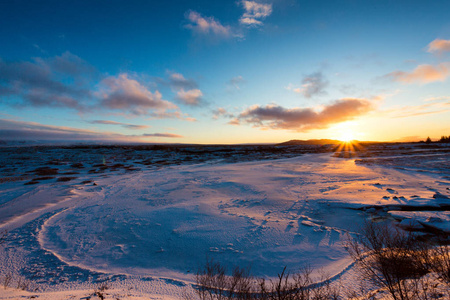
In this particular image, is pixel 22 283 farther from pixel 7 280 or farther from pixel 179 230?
pixel 179 230

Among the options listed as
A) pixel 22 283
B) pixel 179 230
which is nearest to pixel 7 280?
pixel 22 283

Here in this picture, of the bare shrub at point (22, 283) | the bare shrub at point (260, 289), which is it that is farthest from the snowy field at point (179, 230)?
the bare shrub at point (260, 289)

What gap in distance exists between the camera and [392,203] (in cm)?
842

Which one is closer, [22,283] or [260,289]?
[260,289]

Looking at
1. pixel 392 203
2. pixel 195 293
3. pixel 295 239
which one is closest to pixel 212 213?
pixel 295 239

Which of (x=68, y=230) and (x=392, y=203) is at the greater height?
(x=392, y=203)

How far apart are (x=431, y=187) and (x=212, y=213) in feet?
40.8

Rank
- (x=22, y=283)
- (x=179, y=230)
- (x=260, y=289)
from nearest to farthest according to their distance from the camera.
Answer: (x=260, y=289)
(x=22, y=283)
(x=179, y=230)

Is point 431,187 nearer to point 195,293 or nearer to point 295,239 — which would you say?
point 295,239

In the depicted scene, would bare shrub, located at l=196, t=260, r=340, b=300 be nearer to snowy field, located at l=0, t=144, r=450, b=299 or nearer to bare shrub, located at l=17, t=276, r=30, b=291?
snowy field, located at l=0, t=144, r=450, b=299

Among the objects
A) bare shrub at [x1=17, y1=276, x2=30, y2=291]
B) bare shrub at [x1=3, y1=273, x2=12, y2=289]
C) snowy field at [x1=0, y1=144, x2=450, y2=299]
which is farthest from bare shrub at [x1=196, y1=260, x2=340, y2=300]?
bare shrub at [x1=3, y1=273, x2=12, y2=289]

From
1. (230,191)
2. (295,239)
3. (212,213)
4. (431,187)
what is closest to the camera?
(295,239)

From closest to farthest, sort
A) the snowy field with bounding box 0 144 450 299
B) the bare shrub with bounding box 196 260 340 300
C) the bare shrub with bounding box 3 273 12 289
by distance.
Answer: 1. the bare shrub with bounding box 196 260 340 300
2. the bare shrub with bounding box 3 273 12 289
3. the snowy field with bounding box 0 144 450 299

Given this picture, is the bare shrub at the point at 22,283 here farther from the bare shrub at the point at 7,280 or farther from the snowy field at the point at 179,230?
the bare shrub at the point at 7,280
